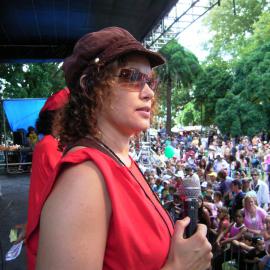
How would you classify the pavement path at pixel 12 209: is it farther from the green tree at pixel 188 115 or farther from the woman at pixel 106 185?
the green tree at pixel 188 115

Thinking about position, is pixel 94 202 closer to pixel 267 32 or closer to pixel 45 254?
pixel 45 254

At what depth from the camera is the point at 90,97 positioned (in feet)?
3.83

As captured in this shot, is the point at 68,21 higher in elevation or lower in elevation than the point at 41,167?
higher

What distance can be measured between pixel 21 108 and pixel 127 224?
1224cm

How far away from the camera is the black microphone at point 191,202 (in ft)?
3.83

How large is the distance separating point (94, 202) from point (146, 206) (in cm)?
18

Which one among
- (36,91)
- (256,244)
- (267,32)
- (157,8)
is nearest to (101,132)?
(256,244)

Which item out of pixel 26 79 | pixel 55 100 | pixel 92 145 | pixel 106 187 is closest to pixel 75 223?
pixel 106 187

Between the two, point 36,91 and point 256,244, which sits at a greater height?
point 36,91

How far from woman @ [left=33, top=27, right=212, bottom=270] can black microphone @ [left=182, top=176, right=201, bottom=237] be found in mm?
41

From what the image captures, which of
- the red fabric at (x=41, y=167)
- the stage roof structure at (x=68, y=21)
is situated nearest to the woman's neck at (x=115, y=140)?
the red fabric at (x=41, y=167)

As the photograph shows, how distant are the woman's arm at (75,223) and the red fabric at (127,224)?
0.08 ft

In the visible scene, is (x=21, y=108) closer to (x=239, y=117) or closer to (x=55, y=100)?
(x=55, y=100)

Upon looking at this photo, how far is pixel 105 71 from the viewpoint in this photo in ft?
3.82
